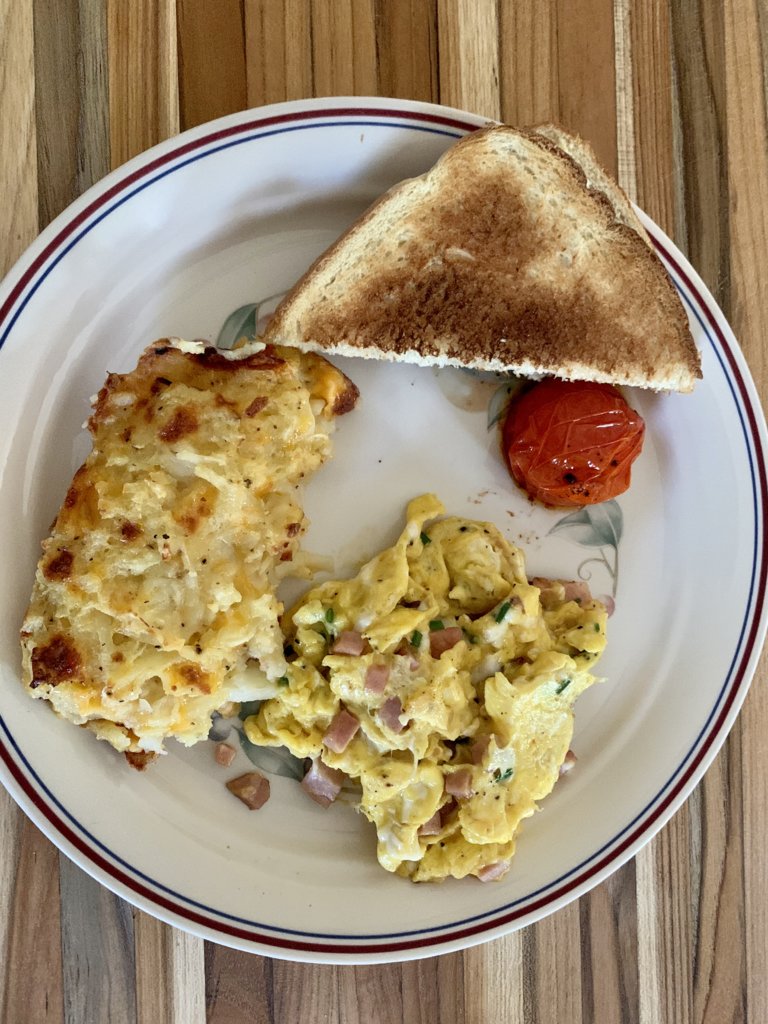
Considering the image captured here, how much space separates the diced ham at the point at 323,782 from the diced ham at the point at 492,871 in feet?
1.64

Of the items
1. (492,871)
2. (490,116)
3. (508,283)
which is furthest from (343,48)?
(492,871)

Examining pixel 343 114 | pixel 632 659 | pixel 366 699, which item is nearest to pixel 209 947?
pixel 366 699

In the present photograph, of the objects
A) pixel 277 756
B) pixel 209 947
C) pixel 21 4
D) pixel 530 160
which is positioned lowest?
pixel 209 947

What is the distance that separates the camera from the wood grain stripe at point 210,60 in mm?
2582

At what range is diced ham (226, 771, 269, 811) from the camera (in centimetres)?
256

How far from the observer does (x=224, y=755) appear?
2564mm

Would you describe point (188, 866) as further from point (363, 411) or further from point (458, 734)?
point (363, 411)

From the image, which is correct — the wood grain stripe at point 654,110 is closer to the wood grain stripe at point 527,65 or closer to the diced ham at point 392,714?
the wood grain stripe at point 527,65

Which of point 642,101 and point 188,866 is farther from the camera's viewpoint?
point 642,101

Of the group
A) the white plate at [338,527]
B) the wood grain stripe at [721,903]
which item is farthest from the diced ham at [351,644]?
the wood grain stripe at [721,903]

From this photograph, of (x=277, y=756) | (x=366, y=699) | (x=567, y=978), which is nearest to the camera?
(x=366, y=699)

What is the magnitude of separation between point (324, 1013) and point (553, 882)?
903 mm

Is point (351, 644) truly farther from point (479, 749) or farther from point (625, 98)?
point (625, 98)

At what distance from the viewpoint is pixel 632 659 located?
2.71m
